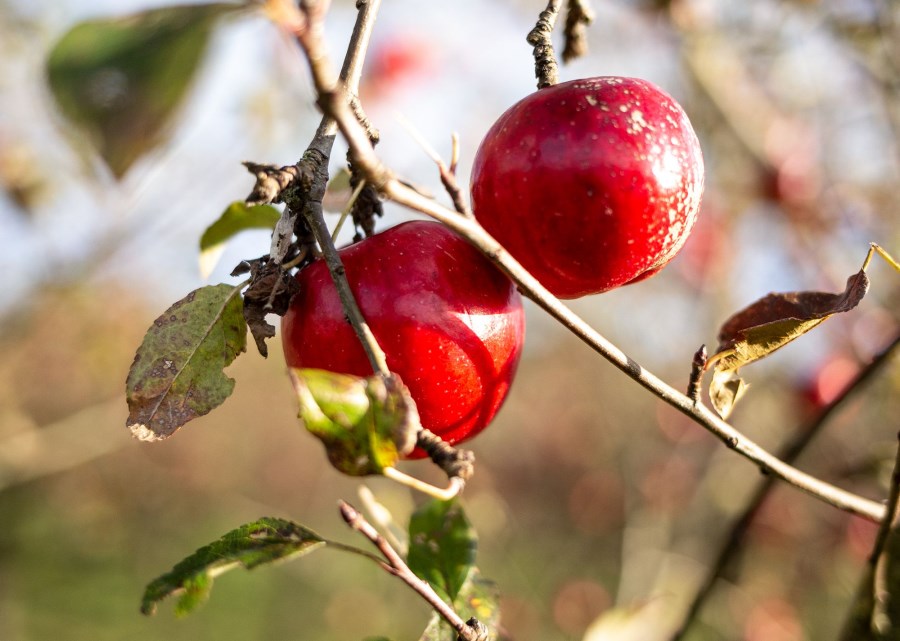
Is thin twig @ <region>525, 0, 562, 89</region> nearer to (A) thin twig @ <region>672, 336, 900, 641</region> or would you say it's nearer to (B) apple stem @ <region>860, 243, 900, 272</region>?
(B) apple stem @ <region>860, 243, 900, 272</region>

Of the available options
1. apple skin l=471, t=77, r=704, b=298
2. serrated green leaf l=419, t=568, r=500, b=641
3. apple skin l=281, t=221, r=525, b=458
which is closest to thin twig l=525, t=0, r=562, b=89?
apple skin l=471, t=77, r=704, b=298

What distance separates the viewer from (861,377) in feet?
3.07

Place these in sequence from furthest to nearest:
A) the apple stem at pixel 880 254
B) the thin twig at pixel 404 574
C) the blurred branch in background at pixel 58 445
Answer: the blurred branch in background at pixel 58 445, the apple stem at pixel 880 254, the thin twig at pixel 404 574

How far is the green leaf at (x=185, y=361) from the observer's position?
700 millimetres

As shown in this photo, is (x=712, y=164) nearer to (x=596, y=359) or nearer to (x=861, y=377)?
(x=861, y=377)

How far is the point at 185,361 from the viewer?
0.72 meters

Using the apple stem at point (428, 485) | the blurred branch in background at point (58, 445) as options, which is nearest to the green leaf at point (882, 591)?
the apple stem at point (428, 485)

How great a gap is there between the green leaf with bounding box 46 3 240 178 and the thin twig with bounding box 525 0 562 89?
41 cm

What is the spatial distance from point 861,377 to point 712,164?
2.12 metres

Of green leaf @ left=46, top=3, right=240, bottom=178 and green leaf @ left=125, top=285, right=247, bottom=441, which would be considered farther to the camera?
green leaf @ left=125, top=285, right=247, bottom=441

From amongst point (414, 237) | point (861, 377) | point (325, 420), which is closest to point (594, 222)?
point (414, 237)

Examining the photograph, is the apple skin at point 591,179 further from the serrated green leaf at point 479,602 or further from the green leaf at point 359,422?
the serrated green leaf at point 479,602

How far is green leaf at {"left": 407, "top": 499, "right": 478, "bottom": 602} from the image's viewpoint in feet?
2.75

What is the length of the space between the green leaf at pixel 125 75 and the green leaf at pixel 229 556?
0.31m
